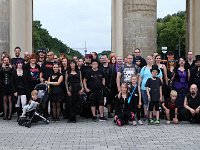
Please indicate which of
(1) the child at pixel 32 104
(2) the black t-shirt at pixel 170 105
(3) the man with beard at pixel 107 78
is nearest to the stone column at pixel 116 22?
(3) the man with beard at pixel 107 78

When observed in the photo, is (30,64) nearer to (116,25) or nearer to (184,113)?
(184,113)

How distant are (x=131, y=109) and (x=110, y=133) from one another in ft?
6.33

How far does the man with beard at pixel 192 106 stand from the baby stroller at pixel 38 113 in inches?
157

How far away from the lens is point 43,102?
1318 cm

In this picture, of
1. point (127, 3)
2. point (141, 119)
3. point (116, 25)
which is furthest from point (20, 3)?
point (141, 119)

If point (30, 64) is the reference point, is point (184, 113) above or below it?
below

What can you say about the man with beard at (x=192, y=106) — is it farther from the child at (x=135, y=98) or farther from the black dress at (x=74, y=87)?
the black dress at (x=74, y=87)

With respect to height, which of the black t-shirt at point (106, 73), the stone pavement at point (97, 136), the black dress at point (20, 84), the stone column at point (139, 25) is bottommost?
the stone pavement at point (97, 136)

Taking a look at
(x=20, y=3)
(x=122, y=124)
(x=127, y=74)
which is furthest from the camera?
(x=20, y=3)

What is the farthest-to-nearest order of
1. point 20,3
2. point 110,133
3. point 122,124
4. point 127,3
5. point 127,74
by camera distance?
point 20,3 < point 127,3 < point 127,74 < point 122,124 < point 110,133

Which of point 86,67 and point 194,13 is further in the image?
point 194,13

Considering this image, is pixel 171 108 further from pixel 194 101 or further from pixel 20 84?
pixel 20 84

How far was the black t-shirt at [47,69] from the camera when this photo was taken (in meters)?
13.8

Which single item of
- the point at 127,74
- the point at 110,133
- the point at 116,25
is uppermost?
the point at 116,25
